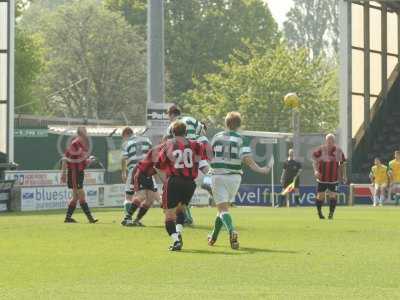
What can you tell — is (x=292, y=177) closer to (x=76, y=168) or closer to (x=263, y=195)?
(x=263, y=195)

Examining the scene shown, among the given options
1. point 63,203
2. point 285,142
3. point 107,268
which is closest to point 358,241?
point 107,268

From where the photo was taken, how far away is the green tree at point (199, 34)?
97.6m

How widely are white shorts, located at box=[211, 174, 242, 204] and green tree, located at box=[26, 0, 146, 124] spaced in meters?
73.0

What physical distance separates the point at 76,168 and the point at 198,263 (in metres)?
10.4

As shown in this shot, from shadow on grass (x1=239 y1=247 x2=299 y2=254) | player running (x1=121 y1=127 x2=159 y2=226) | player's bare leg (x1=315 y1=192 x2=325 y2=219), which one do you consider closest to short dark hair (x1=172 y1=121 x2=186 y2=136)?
shadow on grass (x1=239 y1=247 x2=299 y2=254)

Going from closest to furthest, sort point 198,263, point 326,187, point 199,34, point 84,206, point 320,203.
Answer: point 198,263 < point 84,206 < point 320,203 < point 326,187 < point 199,34

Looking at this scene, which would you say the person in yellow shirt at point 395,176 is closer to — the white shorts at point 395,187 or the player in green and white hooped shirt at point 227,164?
the white shorts at point 395,187

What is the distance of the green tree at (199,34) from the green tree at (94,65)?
9.92 ft

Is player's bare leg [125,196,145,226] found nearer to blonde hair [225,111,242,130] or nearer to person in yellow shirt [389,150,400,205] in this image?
blonde hair [225,111,242,130]

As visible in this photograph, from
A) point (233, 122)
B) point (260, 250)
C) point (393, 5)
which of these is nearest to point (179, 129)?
point (233, 122)

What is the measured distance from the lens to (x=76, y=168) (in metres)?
25.8

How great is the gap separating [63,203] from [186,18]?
209 feet

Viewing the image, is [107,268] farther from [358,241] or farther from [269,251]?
[358,241]

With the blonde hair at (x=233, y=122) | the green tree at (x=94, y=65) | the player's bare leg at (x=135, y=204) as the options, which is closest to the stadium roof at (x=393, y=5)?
the player's bare leg at (x=135, y=204)
